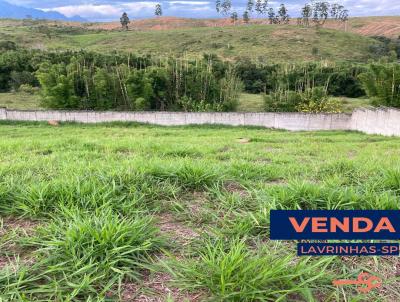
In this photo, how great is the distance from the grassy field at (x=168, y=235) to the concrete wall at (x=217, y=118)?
12690mm

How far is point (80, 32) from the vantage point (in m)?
60.0

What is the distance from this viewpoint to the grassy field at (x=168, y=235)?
55.4 inches

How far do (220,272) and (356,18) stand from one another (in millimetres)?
84065

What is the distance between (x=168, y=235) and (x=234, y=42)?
154ft

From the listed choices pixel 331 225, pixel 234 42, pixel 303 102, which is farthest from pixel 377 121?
pixel 234 42

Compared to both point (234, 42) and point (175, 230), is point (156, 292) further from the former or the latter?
point (234, 42)

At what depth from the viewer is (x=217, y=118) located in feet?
50.8

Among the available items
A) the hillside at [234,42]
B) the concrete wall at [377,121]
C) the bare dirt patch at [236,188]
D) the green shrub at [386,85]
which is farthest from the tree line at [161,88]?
the hillside at [234,42]

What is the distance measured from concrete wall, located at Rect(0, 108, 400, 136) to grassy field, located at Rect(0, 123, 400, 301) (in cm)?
1269

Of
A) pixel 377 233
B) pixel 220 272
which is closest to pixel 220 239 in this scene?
pixel 220 272

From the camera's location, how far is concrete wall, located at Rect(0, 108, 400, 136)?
49.9ft

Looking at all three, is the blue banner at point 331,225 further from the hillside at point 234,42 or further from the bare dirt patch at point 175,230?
the hillside at point 234,42

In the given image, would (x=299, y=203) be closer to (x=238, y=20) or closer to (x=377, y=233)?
(x=377, y=233)

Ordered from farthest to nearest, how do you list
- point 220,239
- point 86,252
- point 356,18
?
point 356,18 → point 220,239 → point 86,252
